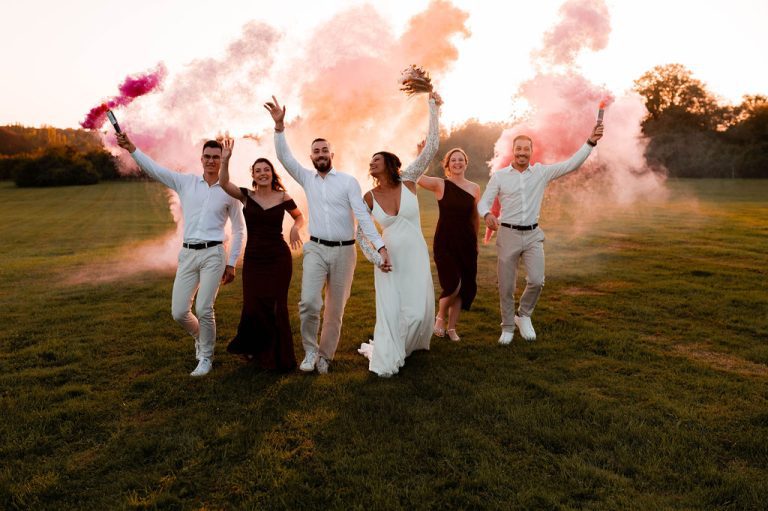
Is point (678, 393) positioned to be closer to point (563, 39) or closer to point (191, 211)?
point (191, 211)

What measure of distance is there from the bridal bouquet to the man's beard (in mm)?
1636

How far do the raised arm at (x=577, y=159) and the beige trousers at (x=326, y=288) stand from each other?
322cm

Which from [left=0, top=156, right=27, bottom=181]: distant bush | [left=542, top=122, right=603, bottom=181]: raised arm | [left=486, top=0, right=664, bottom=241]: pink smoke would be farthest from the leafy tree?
[left=0, top=156, right=27, bottom=181]: distant bush

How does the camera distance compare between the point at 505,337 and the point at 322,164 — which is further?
the point at 505,337


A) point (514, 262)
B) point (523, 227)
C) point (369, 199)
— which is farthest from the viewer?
point (514, 262)

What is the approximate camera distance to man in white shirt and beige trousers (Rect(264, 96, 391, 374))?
6105 millimetres

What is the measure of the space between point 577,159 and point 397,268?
311cm

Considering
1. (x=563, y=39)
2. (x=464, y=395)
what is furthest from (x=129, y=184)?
(x=464, y=395)

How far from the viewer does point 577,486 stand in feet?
13.0

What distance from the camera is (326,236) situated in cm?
619

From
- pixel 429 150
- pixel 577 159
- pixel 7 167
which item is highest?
pixel 7 167

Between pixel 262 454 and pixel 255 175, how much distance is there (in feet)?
10.7

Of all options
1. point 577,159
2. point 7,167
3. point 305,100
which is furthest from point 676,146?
point 7,167

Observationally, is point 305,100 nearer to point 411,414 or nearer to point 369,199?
point 369,199
